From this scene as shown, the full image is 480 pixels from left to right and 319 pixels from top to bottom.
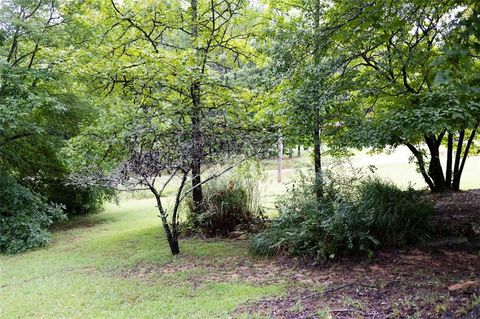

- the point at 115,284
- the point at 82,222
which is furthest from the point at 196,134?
the point at 82,222

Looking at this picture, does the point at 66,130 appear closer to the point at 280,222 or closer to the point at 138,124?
the point at 138,124

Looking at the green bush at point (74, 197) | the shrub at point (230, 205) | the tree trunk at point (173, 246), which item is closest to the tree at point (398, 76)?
the shrub at point (230, 205)

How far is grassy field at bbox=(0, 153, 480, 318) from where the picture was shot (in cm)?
374

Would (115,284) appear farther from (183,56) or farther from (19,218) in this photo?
(19,218)

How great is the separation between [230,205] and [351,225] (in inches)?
115

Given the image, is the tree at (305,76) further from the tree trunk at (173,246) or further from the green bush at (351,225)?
the tree trunk at (173,246)

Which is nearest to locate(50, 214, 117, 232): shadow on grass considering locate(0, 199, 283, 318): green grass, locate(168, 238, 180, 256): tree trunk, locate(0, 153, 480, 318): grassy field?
locate(0, 199, 283, 318): green grass

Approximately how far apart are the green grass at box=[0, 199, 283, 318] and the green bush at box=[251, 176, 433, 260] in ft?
2.52

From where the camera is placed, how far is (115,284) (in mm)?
4625

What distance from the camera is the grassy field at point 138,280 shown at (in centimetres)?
374

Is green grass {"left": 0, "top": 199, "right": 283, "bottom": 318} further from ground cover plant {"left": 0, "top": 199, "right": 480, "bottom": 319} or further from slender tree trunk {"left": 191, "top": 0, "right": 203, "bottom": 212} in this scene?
slender tree trunk {"left": 191, "top": 0, "right": 203, "bottom": 212}

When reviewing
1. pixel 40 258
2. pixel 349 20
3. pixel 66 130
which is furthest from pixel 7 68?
pixel 349 20

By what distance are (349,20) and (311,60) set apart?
130cm

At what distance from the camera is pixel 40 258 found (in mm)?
6801
